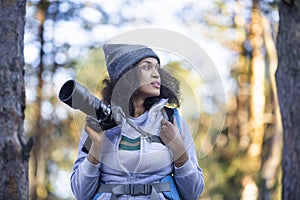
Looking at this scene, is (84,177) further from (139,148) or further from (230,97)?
(230,97)

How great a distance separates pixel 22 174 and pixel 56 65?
38.7ft

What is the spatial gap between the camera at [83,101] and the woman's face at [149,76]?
251 millimetres

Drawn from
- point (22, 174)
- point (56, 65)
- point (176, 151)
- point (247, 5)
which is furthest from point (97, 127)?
point (247, 5)

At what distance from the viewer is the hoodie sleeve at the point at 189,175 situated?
3.40m

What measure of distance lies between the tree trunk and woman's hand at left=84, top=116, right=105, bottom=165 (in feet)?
12.9

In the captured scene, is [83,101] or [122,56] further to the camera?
[122,56]

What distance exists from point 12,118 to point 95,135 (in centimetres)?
245

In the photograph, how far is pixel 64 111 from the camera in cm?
1850

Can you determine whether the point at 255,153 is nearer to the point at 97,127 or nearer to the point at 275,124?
the point at 275,124

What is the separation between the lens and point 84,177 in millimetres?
3395

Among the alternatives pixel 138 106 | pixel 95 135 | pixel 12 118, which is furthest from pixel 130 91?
pixel 12 118

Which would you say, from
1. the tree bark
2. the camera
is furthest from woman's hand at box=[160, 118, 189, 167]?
the tree bark

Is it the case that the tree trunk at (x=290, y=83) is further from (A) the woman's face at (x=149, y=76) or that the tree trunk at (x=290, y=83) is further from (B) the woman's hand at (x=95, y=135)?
(B) the woman's hand at (x=95, y=135)

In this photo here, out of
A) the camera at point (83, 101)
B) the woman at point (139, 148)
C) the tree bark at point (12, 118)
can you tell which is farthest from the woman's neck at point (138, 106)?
the tree bark at point (12, 118)
